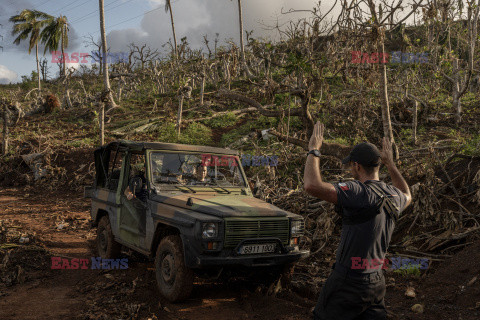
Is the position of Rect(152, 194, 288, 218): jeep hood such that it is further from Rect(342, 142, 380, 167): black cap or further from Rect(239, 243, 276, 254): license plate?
Rect(342, 142, 380, 167): black cap

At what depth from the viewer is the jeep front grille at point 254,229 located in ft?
15.0

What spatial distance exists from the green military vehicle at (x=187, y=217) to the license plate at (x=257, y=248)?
0.01 m

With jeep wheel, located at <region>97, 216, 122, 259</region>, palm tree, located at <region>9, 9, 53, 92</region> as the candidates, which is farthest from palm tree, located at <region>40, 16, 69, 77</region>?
jeep wheel, located at <region>97, 216, 122, 259</region>

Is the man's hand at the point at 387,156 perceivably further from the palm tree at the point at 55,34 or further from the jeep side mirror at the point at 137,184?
the palm tree at the point at 55,34

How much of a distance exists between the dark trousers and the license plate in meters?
1.92

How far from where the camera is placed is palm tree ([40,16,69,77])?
3069 cm

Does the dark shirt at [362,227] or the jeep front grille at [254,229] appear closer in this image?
the dark shirt at [362,227]

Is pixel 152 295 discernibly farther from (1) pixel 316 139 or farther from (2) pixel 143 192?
(1) pixel 316 139

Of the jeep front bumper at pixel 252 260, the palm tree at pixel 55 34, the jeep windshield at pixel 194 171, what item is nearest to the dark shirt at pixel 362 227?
the jeep front bumper at pixel 252 260

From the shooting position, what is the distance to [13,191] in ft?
46.4

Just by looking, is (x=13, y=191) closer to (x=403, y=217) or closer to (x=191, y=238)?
(x=191, y=238)

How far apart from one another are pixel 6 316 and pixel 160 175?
2.52m

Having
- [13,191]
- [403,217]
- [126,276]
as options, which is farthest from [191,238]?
[13,191]

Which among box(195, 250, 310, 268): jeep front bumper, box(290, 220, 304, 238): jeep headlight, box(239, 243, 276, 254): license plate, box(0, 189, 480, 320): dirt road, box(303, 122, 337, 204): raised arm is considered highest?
box(303, 122, 337, 204): raised arm
